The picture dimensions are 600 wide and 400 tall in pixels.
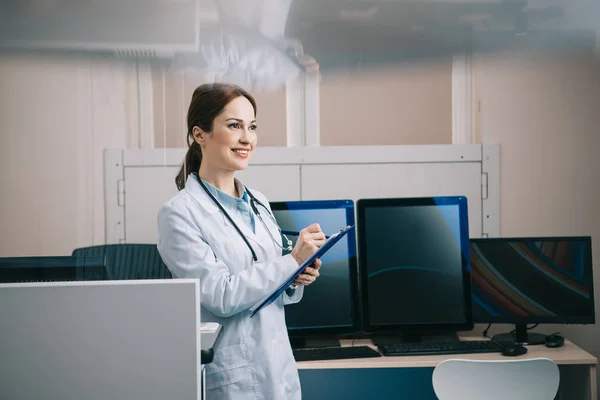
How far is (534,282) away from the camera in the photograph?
2.32 metres

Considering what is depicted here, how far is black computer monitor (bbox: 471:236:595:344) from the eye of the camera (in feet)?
7.54

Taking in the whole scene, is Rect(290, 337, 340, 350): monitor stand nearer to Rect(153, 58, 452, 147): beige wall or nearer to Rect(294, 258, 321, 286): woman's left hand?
Rect(153, 58, 452, 147): beige wall

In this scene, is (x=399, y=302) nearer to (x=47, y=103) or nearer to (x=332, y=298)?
(x=332, y=298)

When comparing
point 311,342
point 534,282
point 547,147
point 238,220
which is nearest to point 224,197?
point 238,220

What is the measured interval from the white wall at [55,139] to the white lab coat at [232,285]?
7.0 inches

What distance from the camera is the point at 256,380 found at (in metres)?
1.34

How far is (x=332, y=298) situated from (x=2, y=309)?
1.44 meters

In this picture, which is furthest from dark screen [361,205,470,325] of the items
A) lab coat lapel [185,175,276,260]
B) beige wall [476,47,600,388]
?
lab coat lapel [185,175,276,260]

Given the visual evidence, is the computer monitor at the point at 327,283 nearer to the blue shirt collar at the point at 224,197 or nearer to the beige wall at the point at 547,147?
the beige wall at the point at 547,147

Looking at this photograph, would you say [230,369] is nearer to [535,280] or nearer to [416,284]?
[416,284]

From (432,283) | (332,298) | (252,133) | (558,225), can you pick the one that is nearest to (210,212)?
(252,133)

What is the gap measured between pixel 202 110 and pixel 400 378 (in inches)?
64.3

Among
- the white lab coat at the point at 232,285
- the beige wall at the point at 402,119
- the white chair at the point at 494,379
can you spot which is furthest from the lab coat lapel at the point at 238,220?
the white chair at the point at 494,379

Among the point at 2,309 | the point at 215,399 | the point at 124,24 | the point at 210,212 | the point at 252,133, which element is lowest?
the point at 215,399
